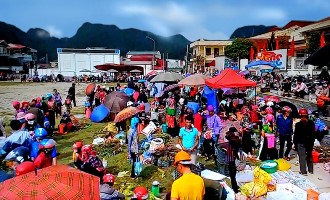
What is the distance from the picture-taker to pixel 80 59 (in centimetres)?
6166

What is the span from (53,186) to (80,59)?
6047cm

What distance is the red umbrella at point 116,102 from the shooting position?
49.3ft

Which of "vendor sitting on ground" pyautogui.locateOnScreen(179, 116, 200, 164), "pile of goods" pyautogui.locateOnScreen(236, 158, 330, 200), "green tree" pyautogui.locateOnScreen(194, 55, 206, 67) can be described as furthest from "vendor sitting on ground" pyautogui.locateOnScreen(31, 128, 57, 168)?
"green tree" pyautogui.locateOnScreen(194, 55, 206, 67)

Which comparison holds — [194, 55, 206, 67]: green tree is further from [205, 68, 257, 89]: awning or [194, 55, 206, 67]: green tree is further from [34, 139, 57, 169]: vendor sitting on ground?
[34, 139, 57, 169]: vendor sitting on ground

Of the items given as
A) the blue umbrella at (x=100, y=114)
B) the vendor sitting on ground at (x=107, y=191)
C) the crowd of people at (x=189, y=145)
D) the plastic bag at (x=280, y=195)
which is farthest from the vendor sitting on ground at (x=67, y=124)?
the plastic bag at (x=280, y=195)

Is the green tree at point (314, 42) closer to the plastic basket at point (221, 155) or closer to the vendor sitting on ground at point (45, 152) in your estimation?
the plastic basket at point (221, 155)

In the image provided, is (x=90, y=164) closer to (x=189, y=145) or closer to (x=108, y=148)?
(x=189, y=145)

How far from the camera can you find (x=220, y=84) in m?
12.3

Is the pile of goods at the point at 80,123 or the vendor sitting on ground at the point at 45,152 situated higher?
the vendor sitting on ground at the point at 45,152

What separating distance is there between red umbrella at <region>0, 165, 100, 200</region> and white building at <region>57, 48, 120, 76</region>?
5904cm

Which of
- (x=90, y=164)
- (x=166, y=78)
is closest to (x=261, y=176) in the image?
(x=90, y=164)

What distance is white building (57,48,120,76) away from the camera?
202ft

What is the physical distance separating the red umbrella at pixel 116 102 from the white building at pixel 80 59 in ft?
155

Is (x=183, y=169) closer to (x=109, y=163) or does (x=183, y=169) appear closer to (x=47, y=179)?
(x=47, y=179)
